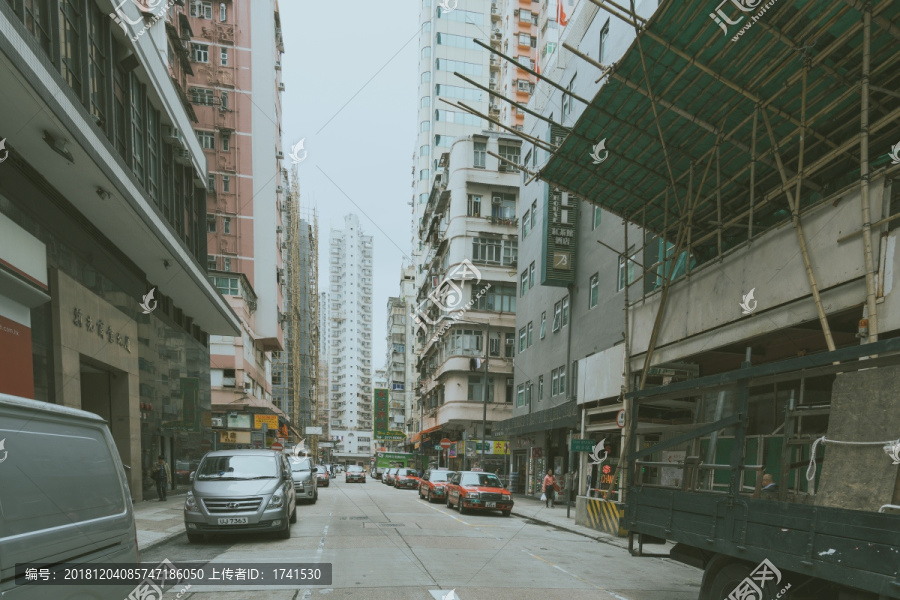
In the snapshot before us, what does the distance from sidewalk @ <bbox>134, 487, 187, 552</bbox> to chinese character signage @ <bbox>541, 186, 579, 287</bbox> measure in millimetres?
17067

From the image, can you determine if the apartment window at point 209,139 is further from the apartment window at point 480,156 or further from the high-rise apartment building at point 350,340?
the high-rise apartment building at point 350,340

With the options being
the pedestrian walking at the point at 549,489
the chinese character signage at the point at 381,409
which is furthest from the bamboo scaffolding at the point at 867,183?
the chinese character signage at the point at 381,409

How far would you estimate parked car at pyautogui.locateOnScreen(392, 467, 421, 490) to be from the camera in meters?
42.3

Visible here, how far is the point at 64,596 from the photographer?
129 inches

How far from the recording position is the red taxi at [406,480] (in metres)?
42.3

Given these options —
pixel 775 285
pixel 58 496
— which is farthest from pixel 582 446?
pixel 58 496

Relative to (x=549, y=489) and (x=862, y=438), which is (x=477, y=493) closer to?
(x=549, y=489)

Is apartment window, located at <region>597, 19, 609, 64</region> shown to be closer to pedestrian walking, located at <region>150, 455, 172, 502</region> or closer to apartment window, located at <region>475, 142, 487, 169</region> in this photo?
pedestrian walking, located at <region>150, 455, 172, 502</region>

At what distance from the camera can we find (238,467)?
38.5 feet

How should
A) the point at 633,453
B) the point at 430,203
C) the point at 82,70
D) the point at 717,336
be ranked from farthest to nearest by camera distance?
the point at 430,203, the point at 82,70, the point at 717,336, the point at 633,453

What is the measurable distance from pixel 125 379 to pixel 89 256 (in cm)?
476

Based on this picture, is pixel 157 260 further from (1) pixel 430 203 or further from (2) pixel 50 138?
(1) pixel 430 203

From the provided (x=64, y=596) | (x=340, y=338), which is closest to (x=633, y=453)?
(x=64, y=596)

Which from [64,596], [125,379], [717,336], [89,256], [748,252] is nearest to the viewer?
[64,596]
